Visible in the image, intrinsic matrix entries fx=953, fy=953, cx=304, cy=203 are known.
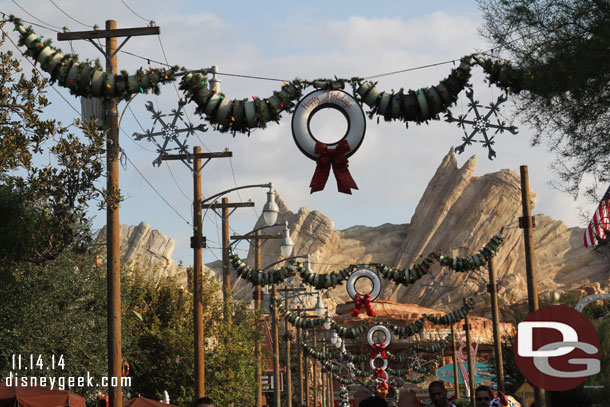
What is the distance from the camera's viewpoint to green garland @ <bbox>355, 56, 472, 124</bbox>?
14.8 meters

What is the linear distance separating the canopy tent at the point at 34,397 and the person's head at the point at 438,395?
11913 mm

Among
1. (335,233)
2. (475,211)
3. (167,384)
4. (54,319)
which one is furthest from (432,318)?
(335,233)

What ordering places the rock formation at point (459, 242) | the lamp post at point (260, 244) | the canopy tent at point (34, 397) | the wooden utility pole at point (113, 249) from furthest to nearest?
the rock formation at point (459, 242)
the lamp post at point (260, 244)
the canopy tent at point (34, 397)
the wooden utility pole at point (113, 249)

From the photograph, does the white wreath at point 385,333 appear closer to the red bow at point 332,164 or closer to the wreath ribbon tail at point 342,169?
the wreath ribbon tail at point 342,169

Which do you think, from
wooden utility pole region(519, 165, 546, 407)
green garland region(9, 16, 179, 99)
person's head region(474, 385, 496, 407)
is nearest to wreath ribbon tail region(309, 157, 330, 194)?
green garland region(9, 16, 179, 99)

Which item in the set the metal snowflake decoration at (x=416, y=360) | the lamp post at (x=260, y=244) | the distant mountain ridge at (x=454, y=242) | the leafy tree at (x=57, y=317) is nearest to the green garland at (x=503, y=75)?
the lamp post at (x=260, y=244)

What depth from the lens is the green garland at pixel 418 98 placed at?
581 inches

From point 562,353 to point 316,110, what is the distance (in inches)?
266

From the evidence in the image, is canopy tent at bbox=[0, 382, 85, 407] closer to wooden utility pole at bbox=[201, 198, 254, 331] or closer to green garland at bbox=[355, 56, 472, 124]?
green garland at bbox=[355, 56, 472, 124]

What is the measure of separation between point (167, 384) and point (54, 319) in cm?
1081

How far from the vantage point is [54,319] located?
86.9 feet

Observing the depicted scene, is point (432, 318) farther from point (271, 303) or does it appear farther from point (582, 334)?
point (582, 334)

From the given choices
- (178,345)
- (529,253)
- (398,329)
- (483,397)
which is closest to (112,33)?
(483,397)

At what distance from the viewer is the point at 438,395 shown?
11430mm
